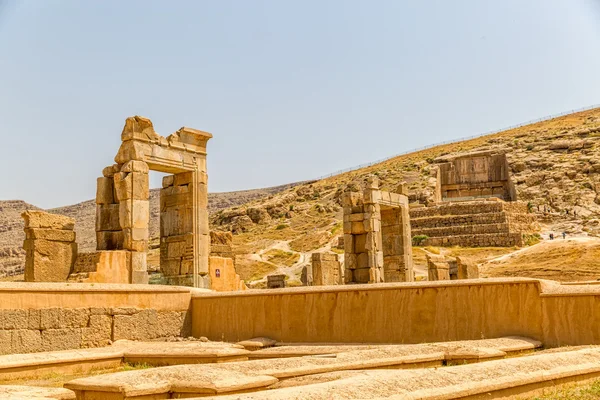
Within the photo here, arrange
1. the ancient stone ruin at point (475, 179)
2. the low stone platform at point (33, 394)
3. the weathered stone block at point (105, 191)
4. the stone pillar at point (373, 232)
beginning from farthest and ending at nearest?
the ancient stone ruin at point (475, 179)
the stone pillar at point (373, 232)
the weathered stone block at point (105, 191)
the low stone platform at point (33, 394)

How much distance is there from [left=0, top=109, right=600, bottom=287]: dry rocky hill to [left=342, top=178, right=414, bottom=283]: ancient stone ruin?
27.2 feet

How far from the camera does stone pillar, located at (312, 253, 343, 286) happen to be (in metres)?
23.0

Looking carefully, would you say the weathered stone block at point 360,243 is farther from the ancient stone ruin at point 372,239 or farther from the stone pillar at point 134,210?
the stone pillar at point 134,210

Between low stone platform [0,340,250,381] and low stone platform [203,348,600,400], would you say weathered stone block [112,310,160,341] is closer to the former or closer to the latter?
low stone platform [0,340,250,381]

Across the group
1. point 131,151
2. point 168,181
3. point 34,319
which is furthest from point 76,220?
point 34,319

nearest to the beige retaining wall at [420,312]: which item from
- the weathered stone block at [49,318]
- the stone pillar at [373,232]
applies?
the weathered stone block at [49,318]

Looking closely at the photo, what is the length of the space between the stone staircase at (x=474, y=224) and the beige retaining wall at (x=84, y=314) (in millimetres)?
30451

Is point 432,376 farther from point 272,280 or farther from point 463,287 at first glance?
point 272,280

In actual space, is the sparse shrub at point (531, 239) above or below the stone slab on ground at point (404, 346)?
above

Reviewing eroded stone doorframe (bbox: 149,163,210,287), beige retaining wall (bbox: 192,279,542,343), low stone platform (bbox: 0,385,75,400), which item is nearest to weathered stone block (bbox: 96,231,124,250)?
eroded stone doorframe (bbox: 149,163,210,287)

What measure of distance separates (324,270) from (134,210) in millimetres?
9625

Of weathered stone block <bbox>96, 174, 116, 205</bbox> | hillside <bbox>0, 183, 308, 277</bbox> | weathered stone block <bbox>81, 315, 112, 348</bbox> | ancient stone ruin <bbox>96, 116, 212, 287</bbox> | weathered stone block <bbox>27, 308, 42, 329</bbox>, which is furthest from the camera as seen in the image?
hillside <bbox>0, 183, 308, 277</bbox>

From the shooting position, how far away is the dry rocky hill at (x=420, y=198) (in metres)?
42.8

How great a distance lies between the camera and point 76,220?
267 feet
